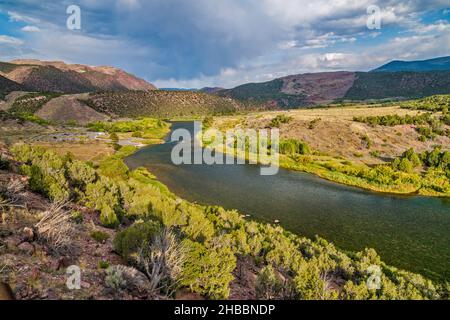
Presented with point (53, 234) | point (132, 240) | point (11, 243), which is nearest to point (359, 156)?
point (132, 240)

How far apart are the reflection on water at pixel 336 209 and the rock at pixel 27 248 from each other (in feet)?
85.8

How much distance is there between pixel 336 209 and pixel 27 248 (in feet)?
119

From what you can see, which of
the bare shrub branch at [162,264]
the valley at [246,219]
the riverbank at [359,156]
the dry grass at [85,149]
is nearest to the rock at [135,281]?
the valley at [246,219]

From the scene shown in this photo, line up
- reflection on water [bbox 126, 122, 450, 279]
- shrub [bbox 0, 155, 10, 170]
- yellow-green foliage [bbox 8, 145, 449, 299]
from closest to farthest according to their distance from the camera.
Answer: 1. yellow-green foliage [bbox 8, 145, 449, 299]
2. shrub [bbox 0, 155, 10, 170]
3. reflection on water [bbox 126, 122, 450, 279]

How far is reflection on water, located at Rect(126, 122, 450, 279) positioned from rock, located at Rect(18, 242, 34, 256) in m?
26.1

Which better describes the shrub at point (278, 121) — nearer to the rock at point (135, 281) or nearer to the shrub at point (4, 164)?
the shrub at point (4, 164)

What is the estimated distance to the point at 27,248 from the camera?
13.4m

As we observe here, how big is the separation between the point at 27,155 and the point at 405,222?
42.7m

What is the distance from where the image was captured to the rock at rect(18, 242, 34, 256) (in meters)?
13.1

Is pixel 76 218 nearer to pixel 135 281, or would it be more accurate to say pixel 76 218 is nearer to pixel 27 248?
pixel 27 248

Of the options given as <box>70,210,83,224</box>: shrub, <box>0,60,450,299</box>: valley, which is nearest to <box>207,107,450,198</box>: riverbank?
<box>0,60,450,299</box>: valley

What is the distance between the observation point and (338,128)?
3418 inches

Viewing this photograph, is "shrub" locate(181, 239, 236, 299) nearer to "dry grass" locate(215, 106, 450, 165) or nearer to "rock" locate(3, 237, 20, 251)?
"rock" locate(3, 237, 20, 251)
